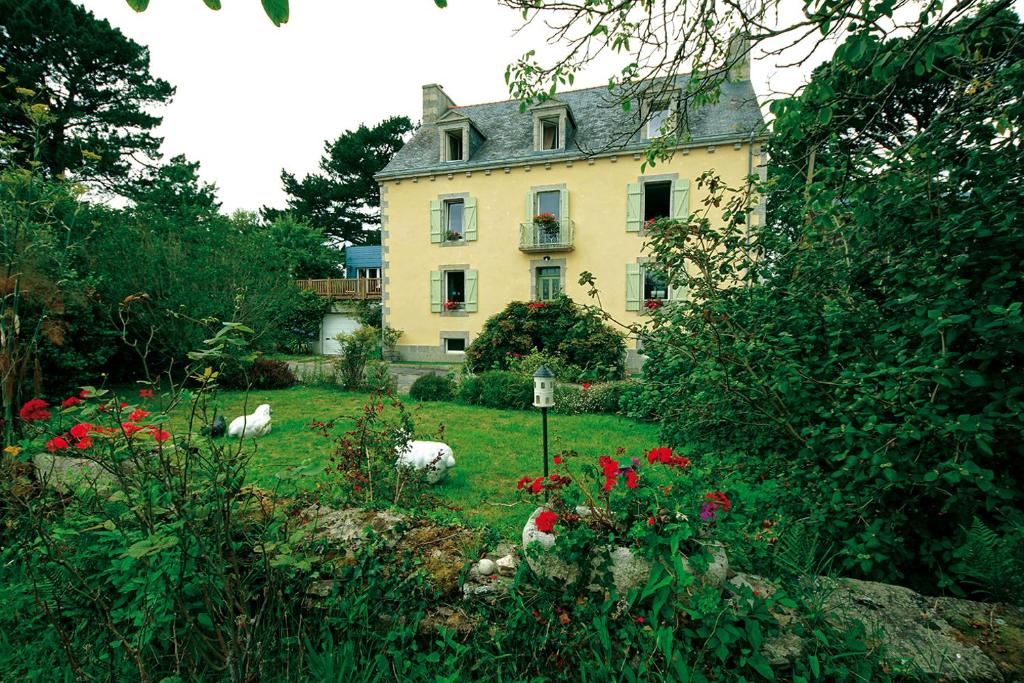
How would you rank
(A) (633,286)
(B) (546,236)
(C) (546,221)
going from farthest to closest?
(B) (546,236)
(C) (546,221)
(A) (633,286)

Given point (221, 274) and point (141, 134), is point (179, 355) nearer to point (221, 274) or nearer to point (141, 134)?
point (221, 274)

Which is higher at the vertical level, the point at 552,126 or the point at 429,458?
the point at 552,126

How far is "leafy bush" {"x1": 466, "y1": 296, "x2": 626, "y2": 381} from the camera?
11.1m

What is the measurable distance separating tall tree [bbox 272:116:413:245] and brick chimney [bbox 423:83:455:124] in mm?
15538

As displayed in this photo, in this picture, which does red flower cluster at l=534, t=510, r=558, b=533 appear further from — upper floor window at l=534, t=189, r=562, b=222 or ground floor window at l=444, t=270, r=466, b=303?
ground floor window at l=444, t=270, r=466, b=303

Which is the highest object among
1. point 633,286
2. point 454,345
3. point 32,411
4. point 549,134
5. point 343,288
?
point 549,134

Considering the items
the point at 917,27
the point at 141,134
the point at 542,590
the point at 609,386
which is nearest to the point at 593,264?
the point at 609,386

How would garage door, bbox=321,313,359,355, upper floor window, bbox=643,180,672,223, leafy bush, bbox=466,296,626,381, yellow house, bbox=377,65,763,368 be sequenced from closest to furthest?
1. leafy bush, bbox=466,296,626,381
2. yellow house, bbox=377,65,763,368
3. upper floor window, bbox=643,180,672,223
4. garage door, bbox=321,313,359,355

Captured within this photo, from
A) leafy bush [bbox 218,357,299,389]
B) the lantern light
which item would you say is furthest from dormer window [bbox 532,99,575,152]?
the lantern light

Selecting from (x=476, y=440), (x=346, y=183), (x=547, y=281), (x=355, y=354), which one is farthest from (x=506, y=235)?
(x=346, y=183)

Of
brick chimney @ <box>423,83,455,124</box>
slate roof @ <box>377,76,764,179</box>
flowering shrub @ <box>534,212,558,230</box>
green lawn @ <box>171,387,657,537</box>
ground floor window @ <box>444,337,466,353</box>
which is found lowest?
green lawn @ <box>171,387,657,537</box>

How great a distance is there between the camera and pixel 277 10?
4.27ft

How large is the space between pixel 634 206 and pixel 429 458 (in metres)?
12.4

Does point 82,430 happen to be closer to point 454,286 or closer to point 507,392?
point 507,392
